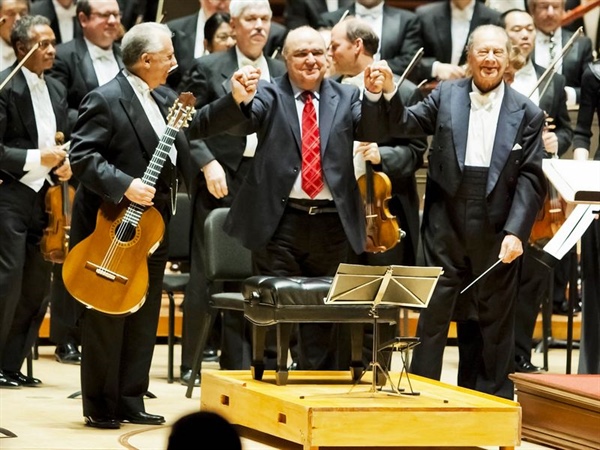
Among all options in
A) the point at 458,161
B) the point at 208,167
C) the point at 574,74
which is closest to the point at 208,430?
the point at 458,161

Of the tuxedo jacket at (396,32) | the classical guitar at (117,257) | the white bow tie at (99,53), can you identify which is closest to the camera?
the classical guitar at (117,257)

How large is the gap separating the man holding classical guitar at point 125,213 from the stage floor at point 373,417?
1.95 ft

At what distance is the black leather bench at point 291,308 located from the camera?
4582mm

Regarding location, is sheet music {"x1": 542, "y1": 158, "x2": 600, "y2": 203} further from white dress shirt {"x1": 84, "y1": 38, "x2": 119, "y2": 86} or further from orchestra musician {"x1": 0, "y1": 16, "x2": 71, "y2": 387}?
white dress shirt {"x1": 84, "y1": 38, "x2": 119, "y2": 86}

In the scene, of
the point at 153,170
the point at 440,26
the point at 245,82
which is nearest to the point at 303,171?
the point at 245,82

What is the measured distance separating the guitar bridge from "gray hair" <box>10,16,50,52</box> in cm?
143

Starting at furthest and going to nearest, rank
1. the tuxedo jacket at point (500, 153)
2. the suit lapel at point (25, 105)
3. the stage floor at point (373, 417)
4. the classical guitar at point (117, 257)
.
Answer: the suit lapel at point (25, 105), the tuxedo jacket at point (500, 153), the classical guitar at point (117, 257), the stage floor at point (373, 417)

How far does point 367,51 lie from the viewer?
589cm

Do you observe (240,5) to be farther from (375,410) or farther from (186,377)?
(375,410)

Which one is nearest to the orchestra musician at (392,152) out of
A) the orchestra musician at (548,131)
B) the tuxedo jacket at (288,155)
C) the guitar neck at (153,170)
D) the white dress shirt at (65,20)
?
the tuxedo jacket at (288,155)

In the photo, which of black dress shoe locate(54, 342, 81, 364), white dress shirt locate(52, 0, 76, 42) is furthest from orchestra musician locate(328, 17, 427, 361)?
white dress shirt locate(52, 0, 76, 42)

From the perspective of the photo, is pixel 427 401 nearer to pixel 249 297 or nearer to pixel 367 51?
pixel 249 297

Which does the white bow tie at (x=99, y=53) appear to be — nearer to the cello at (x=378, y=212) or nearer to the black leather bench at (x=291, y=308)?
the cello at (x=378, y=212)

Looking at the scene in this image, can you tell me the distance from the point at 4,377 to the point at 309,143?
76.6 inches
